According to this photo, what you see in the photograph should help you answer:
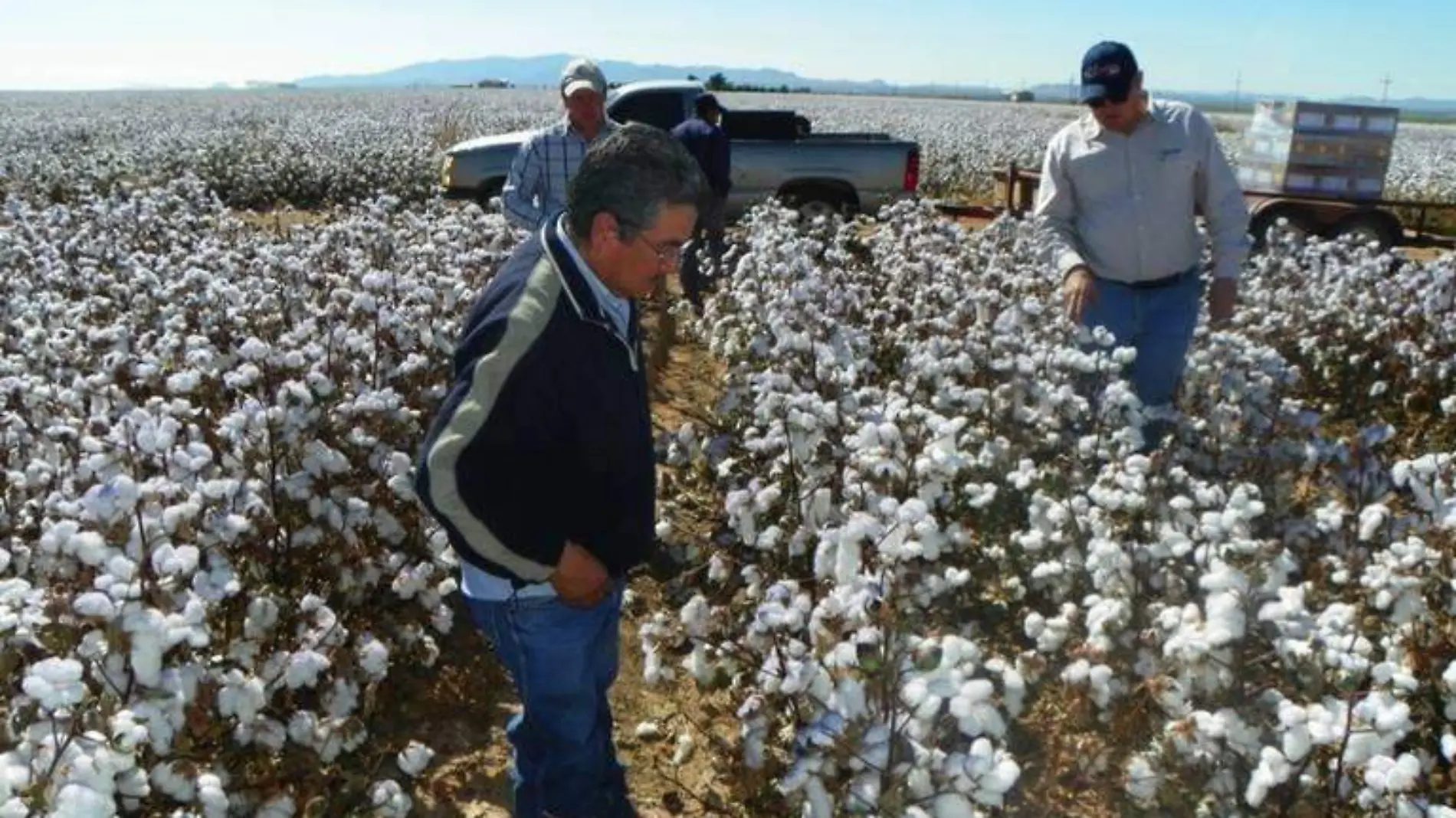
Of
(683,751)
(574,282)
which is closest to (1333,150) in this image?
(683,751)

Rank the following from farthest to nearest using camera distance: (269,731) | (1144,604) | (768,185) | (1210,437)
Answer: (768,185) < (1210,437) < (1144,604) < (269,731)

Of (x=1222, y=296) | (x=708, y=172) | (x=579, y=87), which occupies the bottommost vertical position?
(x=1222, y=296)

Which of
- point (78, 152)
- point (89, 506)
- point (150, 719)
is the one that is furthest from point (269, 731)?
point (78, 152)

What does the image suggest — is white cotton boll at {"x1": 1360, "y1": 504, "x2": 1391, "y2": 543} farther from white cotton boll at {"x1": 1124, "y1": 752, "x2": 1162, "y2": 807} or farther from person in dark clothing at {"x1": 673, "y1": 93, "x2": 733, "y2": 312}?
person in dark clothing at {"x1": 673, "y1": 93, "x2": 733, "y2": 312}

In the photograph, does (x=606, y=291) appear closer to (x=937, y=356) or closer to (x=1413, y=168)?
(x=937, y=356)

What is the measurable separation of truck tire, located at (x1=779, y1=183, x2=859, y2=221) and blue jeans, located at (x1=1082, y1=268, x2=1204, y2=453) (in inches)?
396

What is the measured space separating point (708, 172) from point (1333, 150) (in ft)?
27.2

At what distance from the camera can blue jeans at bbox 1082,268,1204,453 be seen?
547 centimetres

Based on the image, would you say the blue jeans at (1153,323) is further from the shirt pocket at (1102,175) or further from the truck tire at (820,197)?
the truck tire at (820,197)

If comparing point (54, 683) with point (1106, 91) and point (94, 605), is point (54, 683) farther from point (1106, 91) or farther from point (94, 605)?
point (1106, 91)

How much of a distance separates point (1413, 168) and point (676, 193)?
37.1m

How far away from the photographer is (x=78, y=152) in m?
27.8

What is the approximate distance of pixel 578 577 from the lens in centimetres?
274

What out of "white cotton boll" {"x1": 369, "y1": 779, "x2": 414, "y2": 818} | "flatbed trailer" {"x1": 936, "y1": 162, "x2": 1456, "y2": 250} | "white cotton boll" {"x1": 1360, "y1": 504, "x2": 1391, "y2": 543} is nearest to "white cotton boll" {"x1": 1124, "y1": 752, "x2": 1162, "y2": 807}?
"white cotton boll" {"x1": 1360, "y1": 504, "x2": 1391, "y2": 543}
